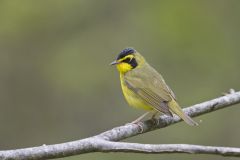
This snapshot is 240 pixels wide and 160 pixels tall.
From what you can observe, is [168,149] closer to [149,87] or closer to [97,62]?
[149,87]

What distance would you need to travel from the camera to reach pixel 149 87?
8.28 m

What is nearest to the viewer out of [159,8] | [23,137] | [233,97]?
[233,97]

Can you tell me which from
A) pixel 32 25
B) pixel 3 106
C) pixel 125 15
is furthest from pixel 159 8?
pixel 3 106

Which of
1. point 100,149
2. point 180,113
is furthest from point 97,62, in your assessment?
point 100,149

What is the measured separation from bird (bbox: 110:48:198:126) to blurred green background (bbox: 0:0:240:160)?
19.0ft

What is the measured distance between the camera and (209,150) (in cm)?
579

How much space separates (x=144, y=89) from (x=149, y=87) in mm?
68

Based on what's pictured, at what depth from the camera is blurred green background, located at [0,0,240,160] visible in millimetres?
14688

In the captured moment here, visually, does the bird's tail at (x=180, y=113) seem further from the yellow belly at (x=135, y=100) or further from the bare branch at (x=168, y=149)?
the bare branch at (x=168, y=149)

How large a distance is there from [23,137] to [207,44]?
425 centimetres

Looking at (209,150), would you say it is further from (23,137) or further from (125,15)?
(125,15)

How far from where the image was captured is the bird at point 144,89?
25.0 ft

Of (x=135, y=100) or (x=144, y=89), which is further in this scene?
(x=144, y=89)

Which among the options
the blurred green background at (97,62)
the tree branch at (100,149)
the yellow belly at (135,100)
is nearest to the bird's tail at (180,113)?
the yellow belly at (135,100)
